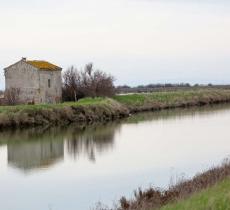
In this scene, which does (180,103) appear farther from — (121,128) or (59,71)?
(121,128)

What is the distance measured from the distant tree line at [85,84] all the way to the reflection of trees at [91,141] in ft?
46.3

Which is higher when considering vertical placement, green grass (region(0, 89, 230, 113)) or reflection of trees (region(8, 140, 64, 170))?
green grass (region(0, 89, 230, 113))

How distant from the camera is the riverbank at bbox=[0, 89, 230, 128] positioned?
34.1 metres

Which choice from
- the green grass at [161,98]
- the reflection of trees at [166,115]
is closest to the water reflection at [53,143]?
the reflection of trees at [166,115]

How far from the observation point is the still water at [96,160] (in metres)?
14.2

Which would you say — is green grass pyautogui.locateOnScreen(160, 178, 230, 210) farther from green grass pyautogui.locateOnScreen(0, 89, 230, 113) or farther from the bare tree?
the bare tree

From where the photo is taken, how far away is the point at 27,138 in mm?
28344

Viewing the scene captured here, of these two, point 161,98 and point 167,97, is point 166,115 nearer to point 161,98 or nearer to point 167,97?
point 161,98

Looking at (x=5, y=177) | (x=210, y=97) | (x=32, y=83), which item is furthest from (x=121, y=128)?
(x=210, y=97)

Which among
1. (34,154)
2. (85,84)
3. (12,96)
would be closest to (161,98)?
(85,84)

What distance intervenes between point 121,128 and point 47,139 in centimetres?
636

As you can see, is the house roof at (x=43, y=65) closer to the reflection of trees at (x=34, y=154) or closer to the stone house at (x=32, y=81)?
the stone house at (x=32, y=81)

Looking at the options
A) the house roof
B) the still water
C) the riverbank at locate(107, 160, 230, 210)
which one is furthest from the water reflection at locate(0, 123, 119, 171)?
the house roof

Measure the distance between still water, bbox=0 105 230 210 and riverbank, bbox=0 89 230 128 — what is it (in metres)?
2.61
